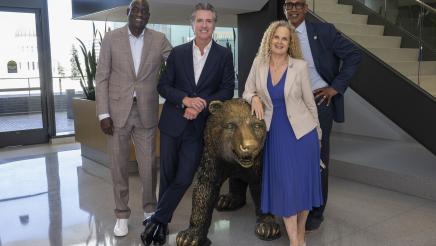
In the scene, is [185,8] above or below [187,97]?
above

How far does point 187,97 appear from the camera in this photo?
2330 millimetres

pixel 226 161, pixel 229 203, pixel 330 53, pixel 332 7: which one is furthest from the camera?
pixel 332 7

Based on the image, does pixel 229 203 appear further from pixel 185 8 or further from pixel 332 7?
pixel 332 7

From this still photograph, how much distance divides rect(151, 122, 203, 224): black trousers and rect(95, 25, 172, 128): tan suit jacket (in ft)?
0.90

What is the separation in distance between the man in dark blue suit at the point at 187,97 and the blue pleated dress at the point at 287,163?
349mm

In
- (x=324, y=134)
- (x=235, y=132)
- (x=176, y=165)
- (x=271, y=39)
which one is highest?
(x=271, y=39)

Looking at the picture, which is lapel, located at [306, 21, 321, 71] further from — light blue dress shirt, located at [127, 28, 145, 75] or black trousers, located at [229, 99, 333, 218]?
light blue dress shirt, located at [127, 28, 145, 75]

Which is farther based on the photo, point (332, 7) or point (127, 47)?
point (332, 7)

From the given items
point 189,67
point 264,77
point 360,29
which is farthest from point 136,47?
point 360,29

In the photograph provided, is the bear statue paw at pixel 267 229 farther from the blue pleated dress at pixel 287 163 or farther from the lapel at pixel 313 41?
the lapel at pixel 313 41

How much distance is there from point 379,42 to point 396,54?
0.88 ft

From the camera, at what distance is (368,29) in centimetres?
411

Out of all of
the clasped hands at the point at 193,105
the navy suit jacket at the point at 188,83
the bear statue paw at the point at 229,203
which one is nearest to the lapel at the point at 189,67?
the navy suit jacket at the point at 188,83

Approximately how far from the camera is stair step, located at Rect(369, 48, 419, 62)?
11.8 ft
